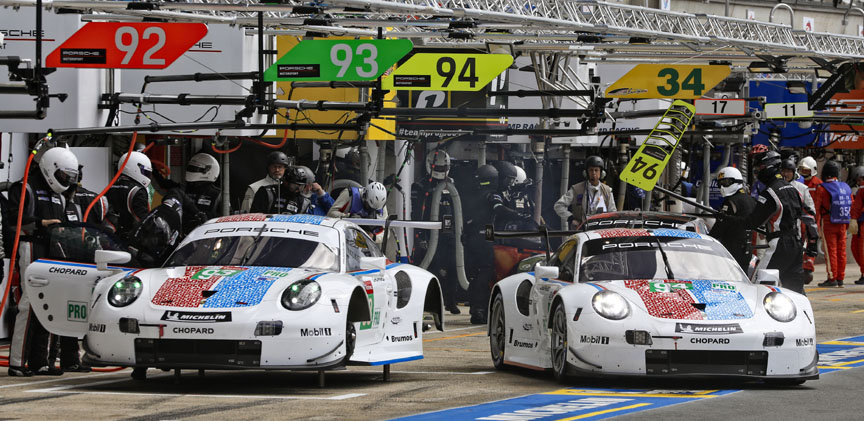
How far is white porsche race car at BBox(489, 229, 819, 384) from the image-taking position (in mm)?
10805

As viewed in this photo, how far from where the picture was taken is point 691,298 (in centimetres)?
1119

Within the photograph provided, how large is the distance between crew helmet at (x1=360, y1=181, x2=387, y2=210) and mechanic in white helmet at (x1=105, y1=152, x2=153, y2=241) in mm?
4159

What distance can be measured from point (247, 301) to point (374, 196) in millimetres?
7340

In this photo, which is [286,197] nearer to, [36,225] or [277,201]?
[277,201]

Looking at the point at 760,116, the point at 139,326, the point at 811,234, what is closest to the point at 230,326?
the point at 139,326

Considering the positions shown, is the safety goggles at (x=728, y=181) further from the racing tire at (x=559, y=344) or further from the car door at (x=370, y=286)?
the racing tire at (x=559, y=344)

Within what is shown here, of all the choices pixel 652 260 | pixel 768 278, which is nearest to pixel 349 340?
pixel 652 260

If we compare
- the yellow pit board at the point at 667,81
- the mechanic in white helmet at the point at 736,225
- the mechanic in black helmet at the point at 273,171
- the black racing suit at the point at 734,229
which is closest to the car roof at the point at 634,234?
the mechanic in white helmet at the point at 736,225

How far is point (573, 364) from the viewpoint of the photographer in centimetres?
1108

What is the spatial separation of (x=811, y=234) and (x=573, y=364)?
9.70m

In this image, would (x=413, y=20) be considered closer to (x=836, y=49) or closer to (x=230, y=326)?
(x=230, y=326)

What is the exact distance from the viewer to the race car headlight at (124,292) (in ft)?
35.1

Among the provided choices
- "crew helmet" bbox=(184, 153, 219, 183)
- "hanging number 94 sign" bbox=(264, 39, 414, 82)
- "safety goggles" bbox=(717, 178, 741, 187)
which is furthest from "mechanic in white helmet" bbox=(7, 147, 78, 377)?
"safety goggles" bbox=(717, 178, 741, 187)

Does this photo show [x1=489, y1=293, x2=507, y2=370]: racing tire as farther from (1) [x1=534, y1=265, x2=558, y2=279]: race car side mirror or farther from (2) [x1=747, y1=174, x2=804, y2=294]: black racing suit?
(2) [x1=747, y1=174, x2=804, y2=294]: black racing suit
